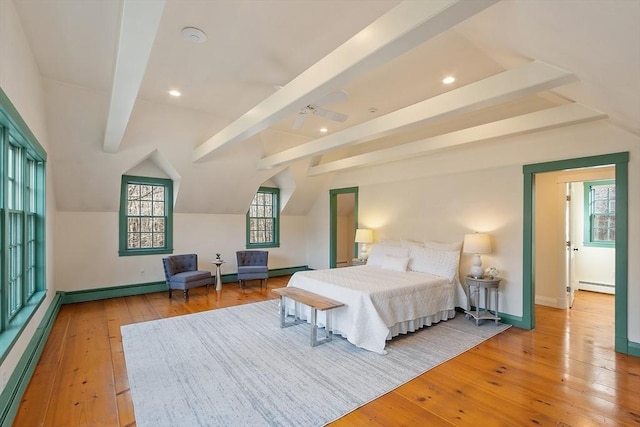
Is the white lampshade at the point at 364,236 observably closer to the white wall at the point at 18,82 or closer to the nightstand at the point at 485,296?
the nightstand at the point at 485,296

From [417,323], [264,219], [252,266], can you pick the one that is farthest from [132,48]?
[264,219]

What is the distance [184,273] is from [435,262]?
4565mm

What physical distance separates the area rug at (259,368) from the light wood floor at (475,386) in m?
0.15

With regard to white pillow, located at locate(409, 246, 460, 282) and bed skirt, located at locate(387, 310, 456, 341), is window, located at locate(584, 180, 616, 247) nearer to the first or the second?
white pillow, located at locate(409, 246, 460, 282)

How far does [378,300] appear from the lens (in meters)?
3.53

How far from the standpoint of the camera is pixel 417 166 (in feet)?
18.4

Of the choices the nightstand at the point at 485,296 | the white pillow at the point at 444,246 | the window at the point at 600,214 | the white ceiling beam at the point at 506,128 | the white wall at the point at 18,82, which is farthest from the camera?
the window at the point at 600,214

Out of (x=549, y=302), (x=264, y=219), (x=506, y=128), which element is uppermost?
(x=506, y=128)

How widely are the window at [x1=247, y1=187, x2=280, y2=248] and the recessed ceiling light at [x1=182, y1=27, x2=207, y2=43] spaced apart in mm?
4843

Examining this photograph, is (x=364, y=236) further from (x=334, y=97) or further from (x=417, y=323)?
(x=334, y=97)

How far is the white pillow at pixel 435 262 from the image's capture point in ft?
14.8

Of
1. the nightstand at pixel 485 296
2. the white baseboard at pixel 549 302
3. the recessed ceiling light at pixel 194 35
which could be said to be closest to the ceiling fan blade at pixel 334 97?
the recessed ceiling light at pixel 194 35

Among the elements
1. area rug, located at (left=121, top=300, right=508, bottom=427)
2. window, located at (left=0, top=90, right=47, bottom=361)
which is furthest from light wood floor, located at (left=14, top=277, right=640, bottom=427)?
window, located at (left=0, top=90, right=47, bottom=361)

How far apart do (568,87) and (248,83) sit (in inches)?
131
